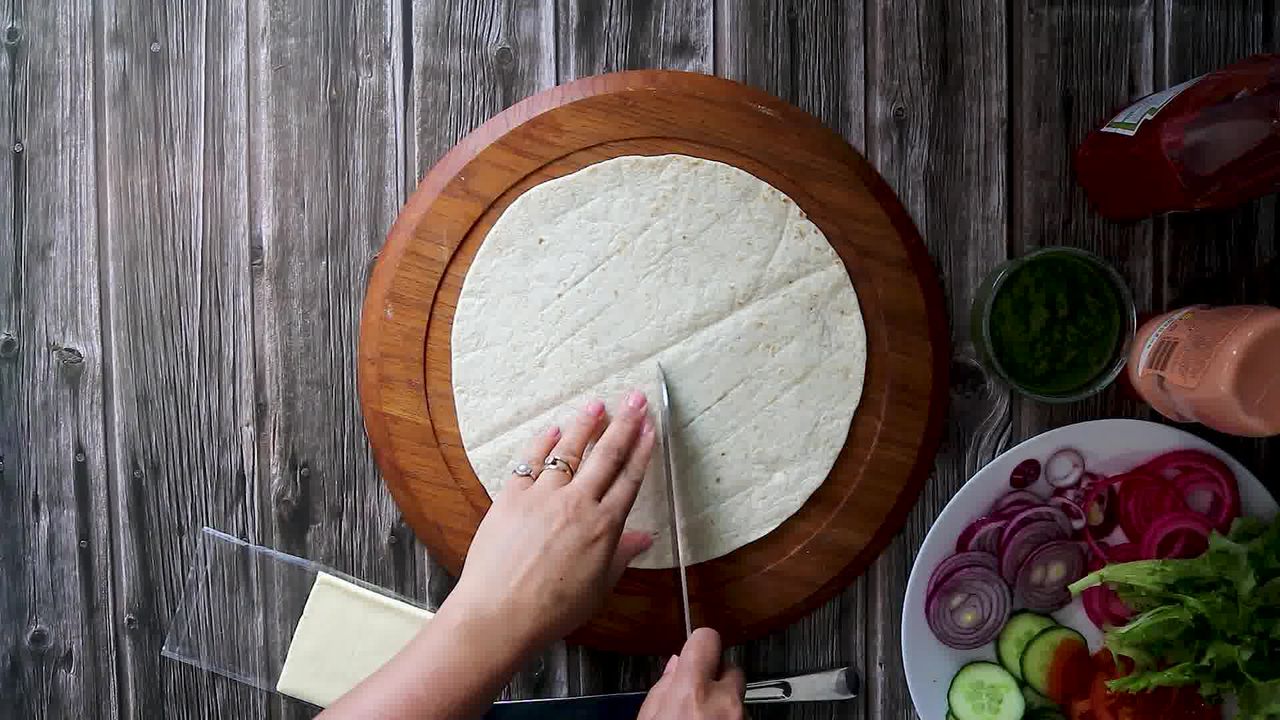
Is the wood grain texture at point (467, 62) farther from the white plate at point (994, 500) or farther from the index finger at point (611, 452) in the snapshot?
the white plate at point (994, 500)

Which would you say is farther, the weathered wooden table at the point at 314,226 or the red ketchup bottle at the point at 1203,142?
the weathered wooden table at the point at 314,226

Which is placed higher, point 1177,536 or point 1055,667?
point 1177,536

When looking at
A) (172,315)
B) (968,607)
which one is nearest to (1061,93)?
(968,607)

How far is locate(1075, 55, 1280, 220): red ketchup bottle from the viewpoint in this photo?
3.47 feet

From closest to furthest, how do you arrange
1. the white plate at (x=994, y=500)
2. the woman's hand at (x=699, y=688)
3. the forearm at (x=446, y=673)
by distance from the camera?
the forearm at (x=446, y=673) < the woman's hand at (x=699, y=688) < the white plate at (x=994, y=500)

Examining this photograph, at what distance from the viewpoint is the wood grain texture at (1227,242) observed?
1320 millimetres

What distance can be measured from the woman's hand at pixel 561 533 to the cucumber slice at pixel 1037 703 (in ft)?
2.12

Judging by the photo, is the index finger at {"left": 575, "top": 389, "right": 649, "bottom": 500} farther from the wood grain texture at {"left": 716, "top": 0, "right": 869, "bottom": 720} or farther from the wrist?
the wood grain texture at {"left": 716, "top": 0, "right": 869, "bottom": 720}

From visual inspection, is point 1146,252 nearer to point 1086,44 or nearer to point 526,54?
point 1086,44

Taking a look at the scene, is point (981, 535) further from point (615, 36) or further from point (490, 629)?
point (615, 36)

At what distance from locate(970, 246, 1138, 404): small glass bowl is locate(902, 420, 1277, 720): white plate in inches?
2.2

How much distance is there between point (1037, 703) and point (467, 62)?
4.32 ft

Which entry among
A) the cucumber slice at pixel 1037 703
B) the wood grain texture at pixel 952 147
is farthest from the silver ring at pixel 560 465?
the cucumber slice at pixel 1037 703

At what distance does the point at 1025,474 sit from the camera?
48.1 inches
